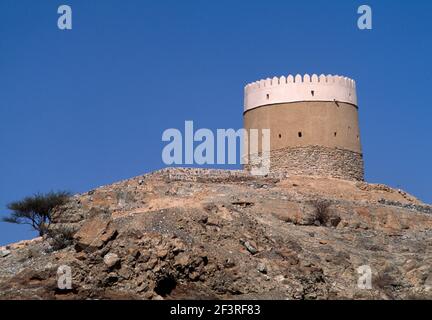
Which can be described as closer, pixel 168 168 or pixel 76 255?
pixel 76 255

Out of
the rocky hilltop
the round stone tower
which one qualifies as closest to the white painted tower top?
the round stone tower

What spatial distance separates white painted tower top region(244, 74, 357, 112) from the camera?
34.0m

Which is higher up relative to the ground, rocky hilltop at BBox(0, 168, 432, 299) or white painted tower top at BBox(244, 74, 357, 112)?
white painted tower top at BBox(244, 74, 357, 112)

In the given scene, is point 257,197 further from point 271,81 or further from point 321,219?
point 271,81

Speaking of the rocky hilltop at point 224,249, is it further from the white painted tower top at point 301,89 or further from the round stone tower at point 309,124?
the white painted tower top at point 301,89

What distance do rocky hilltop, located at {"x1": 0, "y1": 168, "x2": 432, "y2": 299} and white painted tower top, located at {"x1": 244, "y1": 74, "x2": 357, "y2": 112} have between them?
6.63 m

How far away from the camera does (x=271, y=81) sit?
34469 millimetres

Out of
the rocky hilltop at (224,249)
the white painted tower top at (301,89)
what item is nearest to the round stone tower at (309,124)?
the white painted tower top at (301,89)

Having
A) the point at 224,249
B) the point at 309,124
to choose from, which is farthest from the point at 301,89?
the point at 224,249

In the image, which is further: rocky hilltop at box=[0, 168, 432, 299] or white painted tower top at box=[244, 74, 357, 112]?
white painted tower top at box=[244, 74, 357, 112]

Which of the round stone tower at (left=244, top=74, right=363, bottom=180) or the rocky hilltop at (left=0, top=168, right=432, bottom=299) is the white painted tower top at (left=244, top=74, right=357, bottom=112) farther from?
the rocky hilltop at (left=0, top=168, right=432, bottom=299)

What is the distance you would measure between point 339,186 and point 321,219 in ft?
19.3

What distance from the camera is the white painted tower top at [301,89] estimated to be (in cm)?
3400
